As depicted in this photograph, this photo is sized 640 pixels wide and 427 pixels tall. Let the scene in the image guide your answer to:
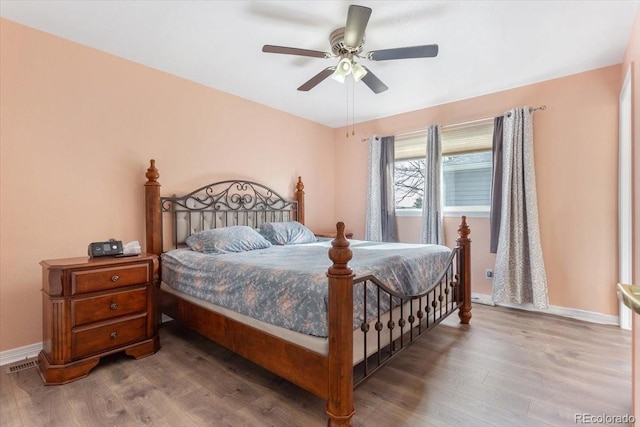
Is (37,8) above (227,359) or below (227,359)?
above

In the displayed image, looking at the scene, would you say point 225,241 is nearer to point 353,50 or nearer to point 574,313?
point 353,50

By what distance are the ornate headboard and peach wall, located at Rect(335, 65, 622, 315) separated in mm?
2998

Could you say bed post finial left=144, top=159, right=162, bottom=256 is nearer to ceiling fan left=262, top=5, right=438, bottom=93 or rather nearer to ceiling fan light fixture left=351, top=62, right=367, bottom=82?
ceiling fan left=262, top=5, right=438, bottom=93

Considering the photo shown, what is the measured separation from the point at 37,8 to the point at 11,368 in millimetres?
2586

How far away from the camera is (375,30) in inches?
94.0

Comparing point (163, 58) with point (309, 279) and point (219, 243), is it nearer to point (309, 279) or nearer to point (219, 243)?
point (219, 243)

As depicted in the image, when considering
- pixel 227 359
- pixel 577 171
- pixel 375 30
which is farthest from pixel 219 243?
pixel 577 171

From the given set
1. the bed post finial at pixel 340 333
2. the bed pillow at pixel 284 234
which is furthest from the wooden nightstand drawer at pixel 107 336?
the bed post finial at pixel 340 333

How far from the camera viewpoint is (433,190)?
400 cm

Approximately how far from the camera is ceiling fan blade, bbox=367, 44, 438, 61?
2.11 metres

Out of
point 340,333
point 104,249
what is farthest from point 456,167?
point 104,249

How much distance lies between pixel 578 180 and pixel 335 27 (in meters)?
2.93

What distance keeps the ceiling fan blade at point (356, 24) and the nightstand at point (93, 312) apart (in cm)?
225

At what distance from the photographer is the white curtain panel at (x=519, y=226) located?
3.27 meters
